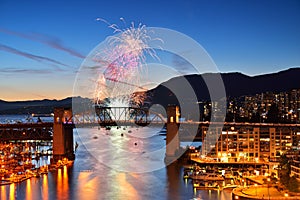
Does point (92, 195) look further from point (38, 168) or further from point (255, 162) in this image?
point (255, 162)

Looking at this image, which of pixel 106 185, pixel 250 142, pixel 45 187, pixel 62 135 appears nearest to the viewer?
pixel 45 187

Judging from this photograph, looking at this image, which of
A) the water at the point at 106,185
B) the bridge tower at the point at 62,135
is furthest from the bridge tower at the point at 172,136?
the bridge tower at the point at 62,135

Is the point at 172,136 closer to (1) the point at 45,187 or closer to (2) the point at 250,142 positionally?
(2) the point at 250,142

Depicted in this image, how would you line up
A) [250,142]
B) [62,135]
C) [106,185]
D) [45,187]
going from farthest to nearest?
[62,135] < [250,142] < [106,185] < [45,187]

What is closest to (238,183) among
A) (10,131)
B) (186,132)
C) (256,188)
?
(256,188)

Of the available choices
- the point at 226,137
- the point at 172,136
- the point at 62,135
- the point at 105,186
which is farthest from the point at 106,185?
the point at 226,137

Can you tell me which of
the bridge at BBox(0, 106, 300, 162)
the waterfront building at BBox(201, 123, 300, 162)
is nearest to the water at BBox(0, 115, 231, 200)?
the bridge at BBox(0, 106, 300, 162)

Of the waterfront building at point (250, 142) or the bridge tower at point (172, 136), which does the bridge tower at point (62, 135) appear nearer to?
the bridge tower at point (172, 136)
